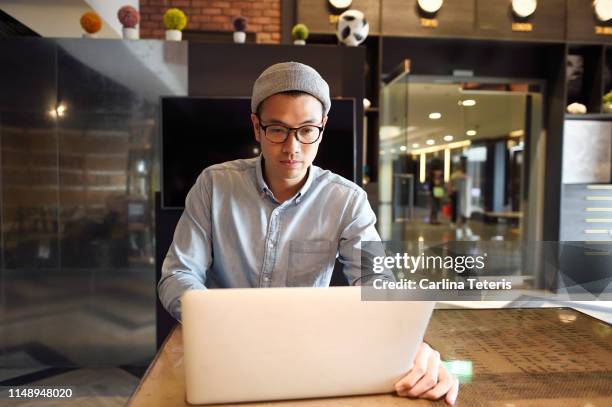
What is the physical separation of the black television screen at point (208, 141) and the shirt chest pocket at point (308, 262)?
149cm

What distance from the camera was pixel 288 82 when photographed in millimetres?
1366

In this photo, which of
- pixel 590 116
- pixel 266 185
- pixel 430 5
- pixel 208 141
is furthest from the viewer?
pixel 590 116

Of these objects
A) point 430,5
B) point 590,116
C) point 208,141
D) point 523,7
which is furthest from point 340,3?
point 590,116

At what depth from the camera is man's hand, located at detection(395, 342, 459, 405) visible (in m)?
0.87

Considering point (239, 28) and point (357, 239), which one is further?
point (239, 28)

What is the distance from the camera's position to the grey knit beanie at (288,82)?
137 centimetres

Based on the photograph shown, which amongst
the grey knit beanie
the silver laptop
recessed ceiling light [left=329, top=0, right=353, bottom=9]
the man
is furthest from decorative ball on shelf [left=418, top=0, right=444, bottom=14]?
the silver laptop

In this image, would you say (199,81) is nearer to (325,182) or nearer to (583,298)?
(325,182)

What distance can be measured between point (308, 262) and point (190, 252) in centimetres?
36

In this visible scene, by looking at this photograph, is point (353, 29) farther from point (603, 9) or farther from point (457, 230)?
point (457, 230)

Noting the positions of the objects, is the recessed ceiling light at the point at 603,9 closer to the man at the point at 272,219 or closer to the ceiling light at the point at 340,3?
the ceiling light at the point at 340,3

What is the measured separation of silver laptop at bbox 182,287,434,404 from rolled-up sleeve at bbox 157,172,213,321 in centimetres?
44

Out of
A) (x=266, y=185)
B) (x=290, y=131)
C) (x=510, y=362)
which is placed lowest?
(x=510, y=362)

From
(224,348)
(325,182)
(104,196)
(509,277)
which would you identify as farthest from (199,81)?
(224,348)
